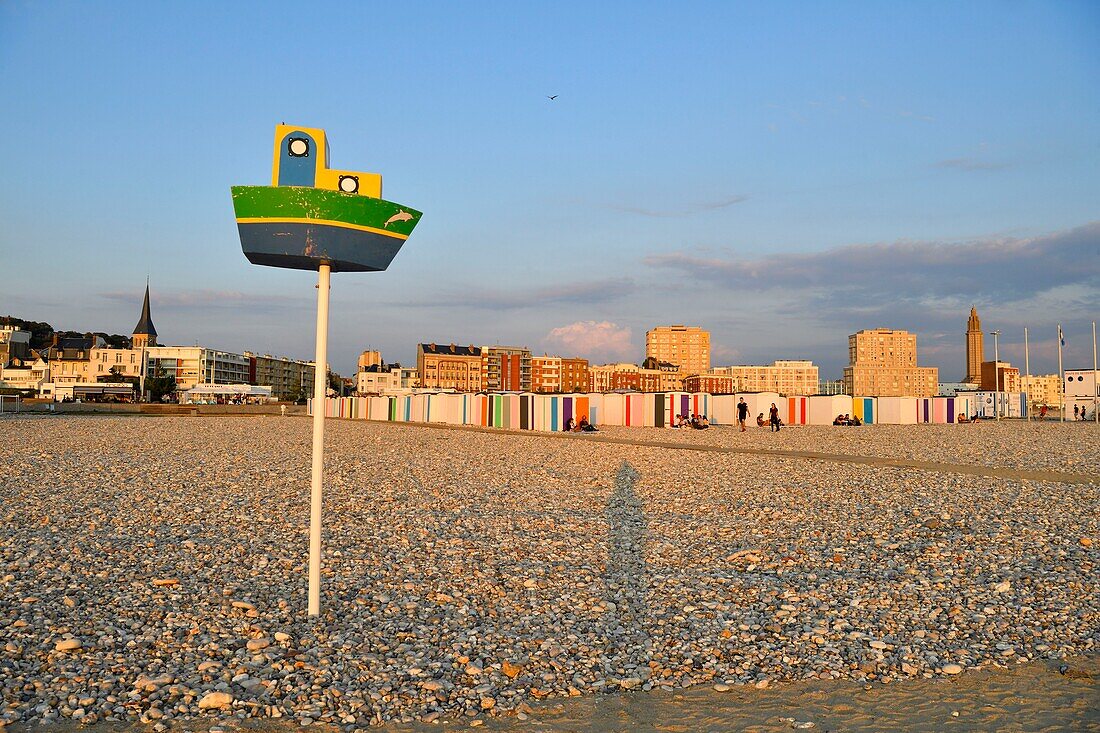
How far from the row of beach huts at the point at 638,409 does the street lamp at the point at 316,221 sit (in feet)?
110

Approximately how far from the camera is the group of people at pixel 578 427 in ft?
127

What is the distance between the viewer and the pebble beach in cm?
509

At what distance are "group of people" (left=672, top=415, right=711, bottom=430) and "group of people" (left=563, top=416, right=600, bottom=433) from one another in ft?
20.7

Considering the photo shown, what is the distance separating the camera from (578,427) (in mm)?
38781

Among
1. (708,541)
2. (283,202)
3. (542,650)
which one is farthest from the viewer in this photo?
(708,541)

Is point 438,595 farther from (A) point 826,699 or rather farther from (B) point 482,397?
(B) point 482,397

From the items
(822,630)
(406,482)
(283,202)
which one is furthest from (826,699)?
(406,482)

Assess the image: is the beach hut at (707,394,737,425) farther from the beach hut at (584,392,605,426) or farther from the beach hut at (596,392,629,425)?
the beach hut at (584,392,605,426)

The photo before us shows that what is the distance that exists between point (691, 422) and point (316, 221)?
38.6 m

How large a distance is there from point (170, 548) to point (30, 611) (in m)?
2.76

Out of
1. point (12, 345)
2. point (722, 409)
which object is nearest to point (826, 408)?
point (722, 409)

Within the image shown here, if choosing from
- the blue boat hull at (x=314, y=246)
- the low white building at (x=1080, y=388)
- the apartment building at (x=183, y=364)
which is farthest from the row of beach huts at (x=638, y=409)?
the apartment building at (x=183, y=364)

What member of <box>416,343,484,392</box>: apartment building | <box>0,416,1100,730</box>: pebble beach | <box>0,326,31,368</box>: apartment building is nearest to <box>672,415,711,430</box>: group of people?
<box>0,416,1100,730</box>: pebble beach

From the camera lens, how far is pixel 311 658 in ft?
18.2
